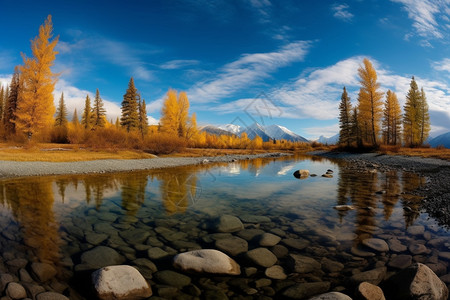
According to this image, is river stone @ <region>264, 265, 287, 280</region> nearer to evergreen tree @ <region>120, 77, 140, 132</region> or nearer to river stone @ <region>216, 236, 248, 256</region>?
river stone @ <region>216, 236, 248, 256</region>

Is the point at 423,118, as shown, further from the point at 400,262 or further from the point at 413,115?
the point at 400,262

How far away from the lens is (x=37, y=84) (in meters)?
26.7

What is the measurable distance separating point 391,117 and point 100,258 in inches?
2259

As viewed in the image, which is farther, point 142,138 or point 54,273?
point 142,138

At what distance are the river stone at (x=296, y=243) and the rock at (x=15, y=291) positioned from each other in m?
4.44

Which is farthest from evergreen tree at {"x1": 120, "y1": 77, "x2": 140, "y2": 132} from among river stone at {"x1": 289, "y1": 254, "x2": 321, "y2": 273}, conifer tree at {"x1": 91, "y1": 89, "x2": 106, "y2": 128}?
river stone at {"x1": 289, "y1": 254, "x2": 321, "y2": 273}

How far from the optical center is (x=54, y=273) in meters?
3.70

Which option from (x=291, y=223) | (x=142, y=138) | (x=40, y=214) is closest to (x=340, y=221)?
(x=291, y=223)

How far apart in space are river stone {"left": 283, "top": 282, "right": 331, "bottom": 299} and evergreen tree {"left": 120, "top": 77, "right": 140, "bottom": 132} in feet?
145

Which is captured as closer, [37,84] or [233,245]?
[233,245]

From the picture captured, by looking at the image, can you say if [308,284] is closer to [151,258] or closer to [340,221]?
[151,258]

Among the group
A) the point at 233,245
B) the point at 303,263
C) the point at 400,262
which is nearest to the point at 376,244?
the point at 400,262

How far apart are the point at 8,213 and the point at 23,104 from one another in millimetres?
26572

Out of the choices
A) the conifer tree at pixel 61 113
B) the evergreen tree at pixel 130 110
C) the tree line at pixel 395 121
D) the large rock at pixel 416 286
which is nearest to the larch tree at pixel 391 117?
the tree line at pixel 395 121
